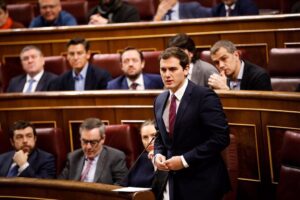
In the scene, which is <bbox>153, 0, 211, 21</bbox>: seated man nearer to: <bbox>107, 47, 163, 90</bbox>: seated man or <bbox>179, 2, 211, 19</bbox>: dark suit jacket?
<bbox>179, 2, 211, 19</bbox>: dark suit jacket

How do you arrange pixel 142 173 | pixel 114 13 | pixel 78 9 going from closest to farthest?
pixel 142 173 → pixel 114 13 → pixel 78 9

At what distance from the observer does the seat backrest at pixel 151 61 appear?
3.10m

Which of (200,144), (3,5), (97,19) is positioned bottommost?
(200,144)

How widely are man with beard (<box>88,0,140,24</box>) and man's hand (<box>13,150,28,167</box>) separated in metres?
1.15

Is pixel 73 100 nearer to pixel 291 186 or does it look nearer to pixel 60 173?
pixel 60 173

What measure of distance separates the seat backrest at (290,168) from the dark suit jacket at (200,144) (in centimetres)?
23

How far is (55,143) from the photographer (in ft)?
8.85

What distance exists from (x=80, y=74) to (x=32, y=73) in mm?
282

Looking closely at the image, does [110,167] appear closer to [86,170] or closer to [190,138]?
[86,170]

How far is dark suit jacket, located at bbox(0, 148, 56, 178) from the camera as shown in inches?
102

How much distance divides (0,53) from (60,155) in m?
1.12

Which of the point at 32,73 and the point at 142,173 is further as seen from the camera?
the point at 32,73

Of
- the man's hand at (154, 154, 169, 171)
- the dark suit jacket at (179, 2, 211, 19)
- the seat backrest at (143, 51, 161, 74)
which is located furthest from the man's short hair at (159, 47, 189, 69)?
the dark suit jacket at (179, 2, 211, 19)

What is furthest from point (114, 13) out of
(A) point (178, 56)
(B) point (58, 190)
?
(A) point (178, 56)
